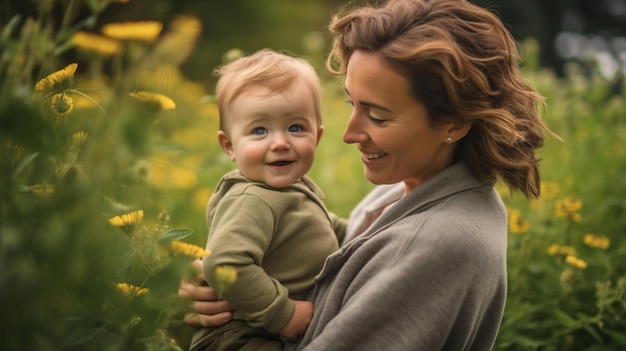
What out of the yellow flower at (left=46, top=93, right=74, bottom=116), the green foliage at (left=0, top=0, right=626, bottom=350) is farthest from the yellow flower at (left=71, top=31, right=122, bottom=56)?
the yellow flower at (left=46, top=93, right=74, bottom=116)

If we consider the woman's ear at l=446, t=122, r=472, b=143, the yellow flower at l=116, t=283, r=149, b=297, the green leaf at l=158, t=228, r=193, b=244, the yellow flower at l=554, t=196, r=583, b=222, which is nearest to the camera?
the yellow flower at l=116, t=283, r=149, b=297

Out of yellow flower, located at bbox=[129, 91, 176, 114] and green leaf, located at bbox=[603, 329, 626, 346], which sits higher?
yellow flower, located at bbox=[129, 91, 176, 114]

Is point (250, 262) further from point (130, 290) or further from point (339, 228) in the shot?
point (339, 228)

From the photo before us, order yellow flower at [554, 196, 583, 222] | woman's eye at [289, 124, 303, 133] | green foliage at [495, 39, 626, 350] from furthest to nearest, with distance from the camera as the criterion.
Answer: yellow flower at [554, 196, 583, 222] < green foliage at [495, 39, 626, 350] < woman's eye at [289, 124, 303, 133]

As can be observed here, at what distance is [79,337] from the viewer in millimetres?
1243

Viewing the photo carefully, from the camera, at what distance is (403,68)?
5.15ft

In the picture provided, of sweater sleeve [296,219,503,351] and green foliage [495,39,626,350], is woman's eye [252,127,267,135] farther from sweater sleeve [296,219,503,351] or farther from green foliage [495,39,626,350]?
green foliage [495,39,626,350]

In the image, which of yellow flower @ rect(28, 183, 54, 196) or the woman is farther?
the woman

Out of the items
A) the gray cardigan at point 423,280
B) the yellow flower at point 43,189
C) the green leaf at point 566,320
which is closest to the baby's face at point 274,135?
the gray cardigan at point 423,280

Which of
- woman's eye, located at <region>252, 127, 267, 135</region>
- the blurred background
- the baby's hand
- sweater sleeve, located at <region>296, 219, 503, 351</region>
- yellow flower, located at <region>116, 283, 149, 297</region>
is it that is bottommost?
the blurred background

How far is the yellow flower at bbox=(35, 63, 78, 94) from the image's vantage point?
140 cm

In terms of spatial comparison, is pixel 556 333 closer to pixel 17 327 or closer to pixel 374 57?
pixel 374 57

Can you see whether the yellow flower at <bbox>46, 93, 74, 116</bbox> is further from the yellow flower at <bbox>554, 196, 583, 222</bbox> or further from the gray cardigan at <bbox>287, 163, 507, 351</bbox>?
the yellow flower at <bbox>554, 196, 583, 222</bbox>

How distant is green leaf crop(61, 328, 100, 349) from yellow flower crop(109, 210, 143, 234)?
24 centimetres
